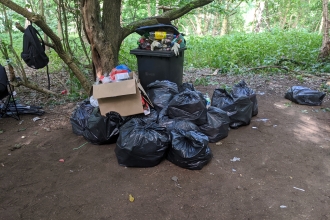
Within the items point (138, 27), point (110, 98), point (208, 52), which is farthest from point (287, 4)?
point (110, 98)

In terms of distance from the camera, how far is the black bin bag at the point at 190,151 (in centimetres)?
240

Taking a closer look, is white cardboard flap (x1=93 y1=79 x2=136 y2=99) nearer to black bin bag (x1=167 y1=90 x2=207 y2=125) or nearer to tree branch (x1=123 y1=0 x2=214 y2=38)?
black bin bag (x1=167 y1=90 x2=207 y2=125)

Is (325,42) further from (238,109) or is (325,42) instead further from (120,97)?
(120,97)

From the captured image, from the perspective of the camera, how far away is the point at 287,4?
667 inches

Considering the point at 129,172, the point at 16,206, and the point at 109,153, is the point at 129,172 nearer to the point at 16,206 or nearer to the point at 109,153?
the point at 109,153

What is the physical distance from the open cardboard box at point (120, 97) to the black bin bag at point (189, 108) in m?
0.41

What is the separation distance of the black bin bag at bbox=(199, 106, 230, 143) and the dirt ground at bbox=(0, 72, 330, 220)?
10cm

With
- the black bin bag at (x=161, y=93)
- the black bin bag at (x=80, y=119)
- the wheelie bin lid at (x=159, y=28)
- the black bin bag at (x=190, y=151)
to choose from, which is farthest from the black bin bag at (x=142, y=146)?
the wheelie bin lid at (x=159, y=28)

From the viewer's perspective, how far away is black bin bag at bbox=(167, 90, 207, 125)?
285cm

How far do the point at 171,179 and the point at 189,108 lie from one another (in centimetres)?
87

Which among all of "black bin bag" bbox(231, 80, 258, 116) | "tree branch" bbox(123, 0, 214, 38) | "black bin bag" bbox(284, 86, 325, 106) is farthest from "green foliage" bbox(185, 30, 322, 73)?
"black bin bag" bbox(231, 80, 258, 116)

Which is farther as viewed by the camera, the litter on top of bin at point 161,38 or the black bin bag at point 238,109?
the litter on top of bin at point 161,38

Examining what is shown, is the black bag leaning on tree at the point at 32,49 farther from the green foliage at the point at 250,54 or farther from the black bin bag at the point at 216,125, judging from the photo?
the green foliage at the point at 250,54

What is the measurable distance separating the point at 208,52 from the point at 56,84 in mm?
4155
